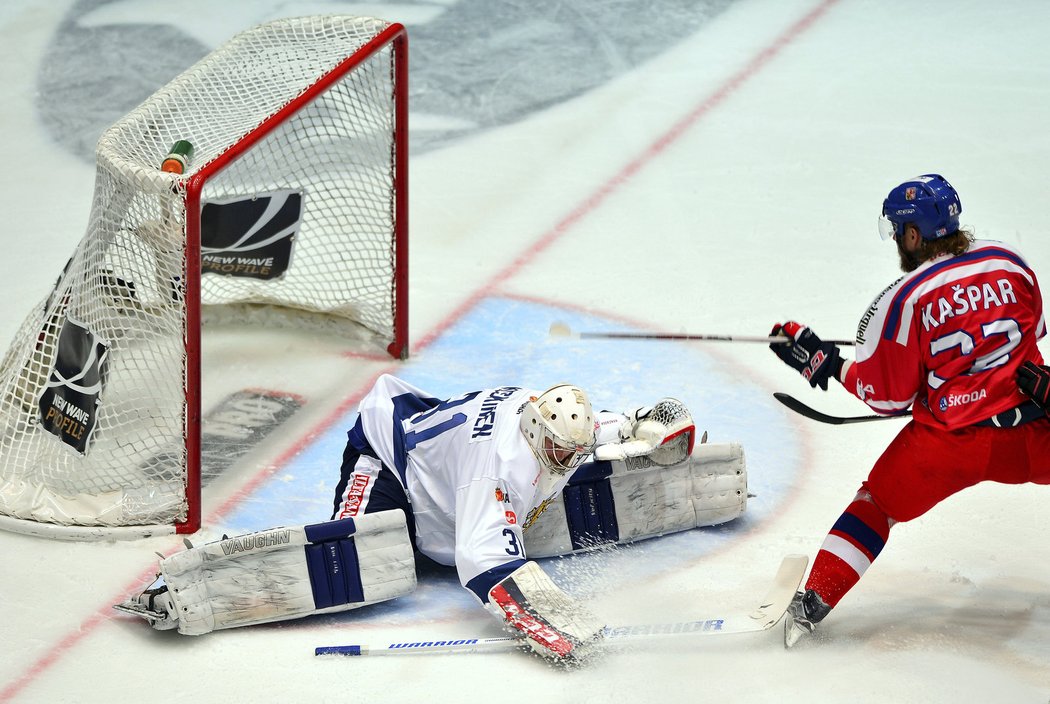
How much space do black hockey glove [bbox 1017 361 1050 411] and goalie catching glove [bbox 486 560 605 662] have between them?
113 cm

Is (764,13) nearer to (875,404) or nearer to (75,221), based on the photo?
(75,221)

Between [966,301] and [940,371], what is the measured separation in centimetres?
17

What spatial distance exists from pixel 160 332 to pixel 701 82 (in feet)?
12.4

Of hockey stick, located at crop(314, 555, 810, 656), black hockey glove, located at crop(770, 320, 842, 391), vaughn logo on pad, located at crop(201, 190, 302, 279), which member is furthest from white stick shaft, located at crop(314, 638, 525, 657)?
vaughn logo on pad, located at crop(201, 190, 302, 279)

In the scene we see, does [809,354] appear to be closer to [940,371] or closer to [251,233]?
[940,371]

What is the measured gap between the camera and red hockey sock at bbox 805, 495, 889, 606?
11.8 ft

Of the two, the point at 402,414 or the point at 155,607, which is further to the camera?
the point at 402,414

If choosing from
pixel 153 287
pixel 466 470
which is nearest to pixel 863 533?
pixel 466 470

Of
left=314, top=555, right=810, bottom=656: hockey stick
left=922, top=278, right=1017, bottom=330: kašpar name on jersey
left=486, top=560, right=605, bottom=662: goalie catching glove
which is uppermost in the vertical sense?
left=922, top=278, right=1017, bottom=330: kašpar name on jersey

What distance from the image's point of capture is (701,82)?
23.5ft

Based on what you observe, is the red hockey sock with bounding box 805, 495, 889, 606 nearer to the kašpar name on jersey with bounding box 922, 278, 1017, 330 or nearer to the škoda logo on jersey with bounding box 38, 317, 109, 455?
the kašpar name on jersey with bounding box 922, 278, 1017, 330

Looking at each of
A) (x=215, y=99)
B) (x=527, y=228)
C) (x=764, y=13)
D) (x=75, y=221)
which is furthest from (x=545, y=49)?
(x=215, y=99)

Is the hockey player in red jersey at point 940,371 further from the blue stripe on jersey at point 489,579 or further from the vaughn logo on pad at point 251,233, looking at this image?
the vaughn logo on pad at point 251,233

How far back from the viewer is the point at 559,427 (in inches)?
140
